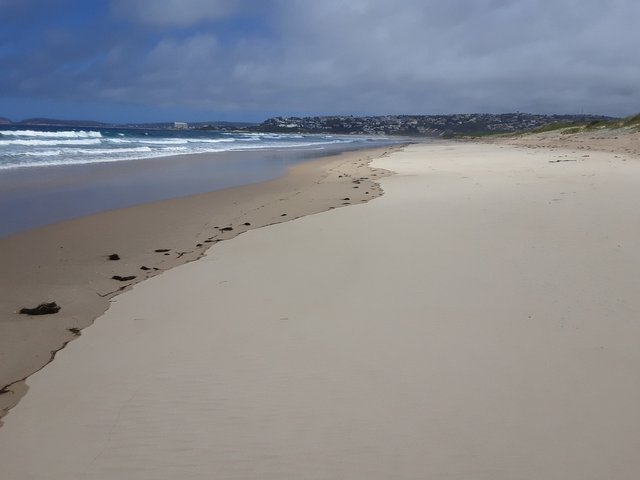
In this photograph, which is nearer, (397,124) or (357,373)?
(357,373)

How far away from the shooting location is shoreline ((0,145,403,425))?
3.85 meters

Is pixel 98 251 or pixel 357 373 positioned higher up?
pixel 98 251

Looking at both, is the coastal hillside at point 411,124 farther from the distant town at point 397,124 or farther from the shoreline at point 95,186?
the shoreline at point 95,186

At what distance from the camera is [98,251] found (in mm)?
6516

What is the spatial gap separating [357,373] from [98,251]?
456cm

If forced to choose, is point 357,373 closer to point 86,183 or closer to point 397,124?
point 86,183

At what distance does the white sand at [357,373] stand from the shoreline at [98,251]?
0.83 feet

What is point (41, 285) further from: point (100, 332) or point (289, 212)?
point (289, 212)

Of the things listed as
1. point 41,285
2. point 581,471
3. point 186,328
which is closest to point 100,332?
point 186,328

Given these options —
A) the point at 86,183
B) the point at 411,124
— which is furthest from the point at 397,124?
the point at 86,183

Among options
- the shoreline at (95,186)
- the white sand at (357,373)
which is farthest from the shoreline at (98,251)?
the shoreline at (95,186)

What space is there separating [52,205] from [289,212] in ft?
16.2

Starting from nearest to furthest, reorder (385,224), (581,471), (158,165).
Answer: (581,471), (385,224), (158,165)

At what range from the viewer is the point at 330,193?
1163 centimetres
